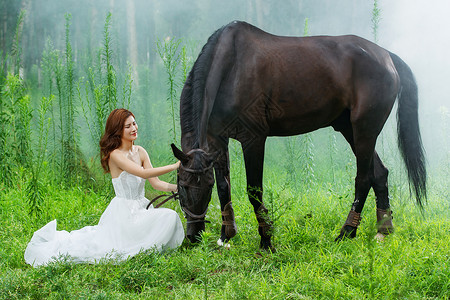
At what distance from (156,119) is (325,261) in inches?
221

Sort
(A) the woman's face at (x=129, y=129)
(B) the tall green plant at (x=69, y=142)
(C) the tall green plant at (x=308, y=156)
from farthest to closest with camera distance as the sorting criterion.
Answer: (B) the tall green plant at (x=69, y=142), (C) the tall green plant at (x=308, y=156), (A) the woman's face at (x=129, y=129)

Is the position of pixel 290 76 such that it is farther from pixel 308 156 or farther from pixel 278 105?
pixel 308 156

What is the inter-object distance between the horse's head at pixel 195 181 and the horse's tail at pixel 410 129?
2162 mm

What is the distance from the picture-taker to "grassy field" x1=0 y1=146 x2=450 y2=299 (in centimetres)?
270

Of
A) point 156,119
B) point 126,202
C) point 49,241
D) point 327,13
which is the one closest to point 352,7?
point 327,13

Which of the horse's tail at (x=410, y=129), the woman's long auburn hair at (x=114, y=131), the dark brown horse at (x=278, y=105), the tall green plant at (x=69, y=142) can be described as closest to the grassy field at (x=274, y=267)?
the dark brown horse at (x=278, y=105)

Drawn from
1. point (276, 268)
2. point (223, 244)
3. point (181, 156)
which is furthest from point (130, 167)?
point (276, 268)

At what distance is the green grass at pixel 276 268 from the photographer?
2.70 metres

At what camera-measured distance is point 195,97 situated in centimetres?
317

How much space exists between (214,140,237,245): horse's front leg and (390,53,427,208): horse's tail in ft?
5.93

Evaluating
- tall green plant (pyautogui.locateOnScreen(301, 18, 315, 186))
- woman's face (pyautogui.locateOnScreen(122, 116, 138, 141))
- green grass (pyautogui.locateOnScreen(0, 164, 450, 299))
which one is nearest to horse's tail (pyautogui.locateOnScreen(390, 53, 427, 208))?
green grass (pyautogui.locateOnScreen(0, 164, 450, 299))

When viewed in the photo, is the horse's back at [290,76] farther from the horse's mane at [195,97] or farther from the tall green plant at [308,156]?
the tall green plant at [308,156]

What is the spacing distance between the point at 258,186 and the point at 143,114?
4.67m

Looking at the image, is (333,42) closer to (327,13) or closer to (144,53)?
(327,13)
